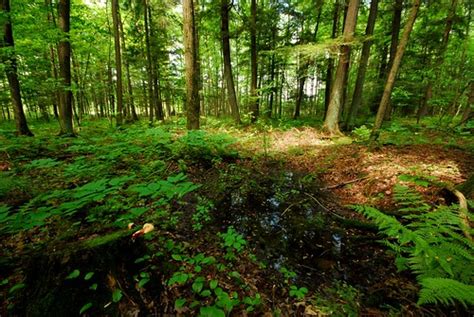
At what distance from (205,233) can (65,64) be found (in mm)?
9019

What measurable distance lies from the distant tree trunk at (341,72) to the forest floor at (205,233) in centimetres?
311

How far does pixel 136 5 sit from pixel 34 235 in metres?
15.5

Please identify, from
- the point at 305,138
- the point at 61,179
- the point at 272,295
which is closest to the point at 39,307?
the point at 272,295

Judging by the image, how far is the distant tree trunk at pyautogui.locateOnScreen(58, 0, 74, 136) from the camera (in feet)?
24.3

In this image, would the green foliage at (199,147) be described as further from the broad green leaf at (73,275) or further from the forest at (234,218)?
the broad green leaf at (73,275)

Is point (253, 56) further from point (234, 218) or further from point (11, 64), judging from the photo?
point (234, 218)

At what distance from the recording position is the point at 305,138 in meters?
9.13

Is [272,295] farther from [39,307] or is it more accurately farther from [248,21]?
[248,21]

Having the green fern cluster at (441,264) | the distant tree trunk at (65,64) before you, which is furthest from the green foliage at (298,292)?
the distant tree trunk at (65,64)

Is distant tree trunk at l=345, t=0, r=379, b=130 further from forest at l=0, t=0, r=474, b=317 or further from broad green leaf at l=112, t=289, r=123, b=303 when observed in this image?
broad green leaf at l=112, t=289, r=123, b=303

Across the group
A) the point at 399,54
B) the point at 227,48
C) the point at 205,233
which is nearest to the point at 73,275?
the point at 205,233

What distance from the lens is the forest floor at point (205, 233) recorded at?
5.69ft

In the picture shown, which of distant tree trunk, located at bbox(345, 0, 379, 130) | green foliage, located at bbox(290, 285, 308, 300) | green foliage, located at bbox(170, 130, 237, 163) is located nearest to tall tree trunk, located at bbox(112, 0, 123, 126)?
green foliage, located at bbox(170, 130, 237, 163)

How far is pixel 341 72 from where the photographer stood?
8.55 meters
